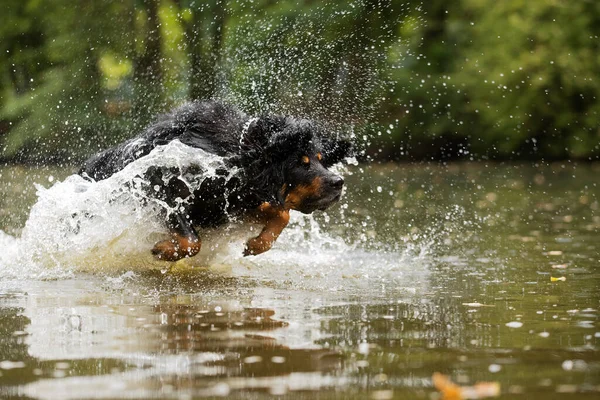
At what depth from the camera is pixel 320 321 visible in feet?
19.0

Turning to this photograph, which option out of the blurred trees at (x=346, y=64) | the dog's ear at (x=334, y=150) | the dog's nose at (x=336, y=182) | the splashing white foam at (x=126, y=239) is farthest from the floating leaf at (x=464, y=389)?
the blurred trees at (x=346, y=64)

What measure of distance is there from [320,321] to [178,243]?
2.39 meters

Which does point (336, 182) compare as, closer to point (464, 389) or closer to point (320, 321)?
point (320, 321)

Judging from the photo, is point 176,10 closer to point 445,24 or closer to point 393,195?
point 445,24

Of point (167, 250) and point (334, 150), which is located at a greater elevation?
point (334, 150)

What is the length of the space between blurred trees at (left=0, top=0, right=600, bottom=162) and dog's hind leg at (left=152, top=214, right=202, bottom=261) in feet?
59.7

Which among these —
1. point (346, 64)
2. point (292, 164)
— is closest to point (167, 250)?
point (292, 164)

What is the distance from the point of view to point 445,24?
3659cm

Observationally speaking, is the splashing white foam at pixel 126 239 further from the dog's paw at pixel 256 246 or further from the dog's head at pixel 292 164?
the dog's head at pixel 292 164

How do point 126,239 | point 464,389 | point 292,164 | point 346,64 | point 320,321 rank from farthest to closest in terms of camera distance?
point 346,64 < point 126,239 < point 292,164 < point 320,321 < point 464,389

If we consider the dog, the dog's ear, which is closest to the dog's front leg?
the dog

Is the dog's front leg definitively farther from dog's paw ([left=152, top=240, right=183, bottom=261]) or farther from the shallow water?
dog's paw ([left=152, top=240, right=183, bottom=261])

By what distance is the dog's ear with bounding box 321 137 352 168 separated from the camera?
862cm

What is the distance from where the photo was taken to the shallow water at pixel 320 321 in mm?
4281
